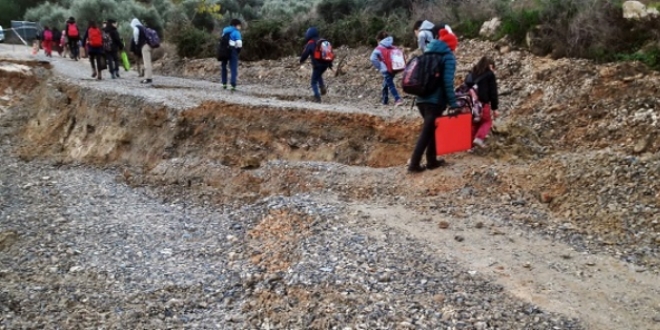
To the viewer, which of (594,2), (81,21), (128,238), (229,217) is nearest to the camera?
(128,238)

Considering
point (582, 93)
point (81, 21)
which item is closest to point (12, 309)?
point (582, 93)

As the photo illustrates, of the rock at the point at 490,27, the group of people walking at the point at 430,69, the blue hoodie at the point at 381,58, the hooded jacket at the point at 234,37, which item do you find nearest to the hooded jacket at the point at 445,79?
the group of people walking at the point at 430,69

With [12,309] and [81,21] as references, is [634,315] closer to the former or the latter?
[12,309]

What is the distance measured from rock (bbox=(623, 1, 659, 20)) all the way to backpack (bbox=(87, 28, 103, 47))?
1164 centimetres

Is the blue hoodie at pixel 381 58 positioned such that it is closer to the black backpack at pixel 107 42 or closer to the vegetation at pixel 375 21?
the vegetation at pixel 375 21

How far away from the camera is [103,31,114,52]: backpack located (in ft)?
49.4

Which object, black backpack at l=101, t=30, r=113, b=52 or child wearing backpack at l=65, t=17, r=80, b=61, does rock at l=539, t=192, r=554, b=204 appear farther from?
child wearing backpack at l=65, t=17, r=80, b=61

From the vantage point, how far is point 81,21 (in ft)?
91.7

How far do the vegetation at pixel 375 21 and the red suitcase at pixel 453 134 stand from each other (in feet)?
12.0

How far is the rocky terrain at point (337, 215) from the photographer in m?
5.14

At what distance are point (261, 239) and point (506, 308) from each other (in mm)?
3258

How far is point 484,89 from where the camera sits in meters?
8.10

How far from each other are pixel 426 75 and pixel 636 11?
224 inches

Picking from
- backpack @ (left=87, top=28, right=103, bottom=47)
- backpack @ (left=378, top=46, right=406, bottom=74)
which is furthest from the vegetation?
backpack @ (left=87, top=28, right=103, bottom=47)
